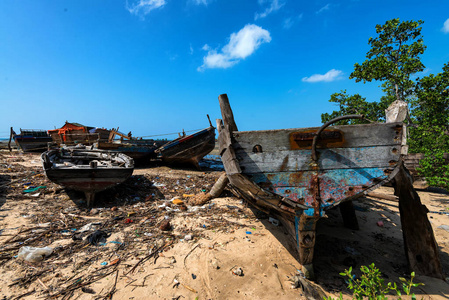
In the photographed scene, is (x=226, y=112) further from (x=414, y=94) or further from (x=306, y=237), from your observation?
(x=414, y=94)

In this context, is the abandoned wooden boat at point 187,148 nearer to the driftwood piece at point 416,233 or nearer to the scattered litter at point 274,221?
the scattered litter at point 274,221

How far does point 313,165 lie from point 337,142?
0.44m

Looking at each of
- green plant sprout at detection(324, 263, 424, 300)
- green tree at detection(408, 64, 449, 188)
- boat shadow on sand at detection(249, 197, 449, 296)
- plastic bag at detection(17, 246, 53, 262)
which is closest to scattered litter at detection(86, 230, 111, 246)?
plastic bag at detection(17, 246, 53, 262)

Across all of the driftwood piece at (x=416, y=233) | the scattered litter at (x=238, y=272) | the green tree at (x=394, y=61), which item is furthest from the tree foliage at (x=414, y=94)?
the scattered litter at (x=238, y=272)

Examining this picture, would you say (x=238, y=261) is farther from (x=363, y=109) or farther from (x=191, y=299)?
(x=363, y=109)

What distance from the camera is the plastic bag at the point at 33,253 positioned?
116 inches

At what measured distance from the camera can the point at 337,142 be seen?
2.54 metres

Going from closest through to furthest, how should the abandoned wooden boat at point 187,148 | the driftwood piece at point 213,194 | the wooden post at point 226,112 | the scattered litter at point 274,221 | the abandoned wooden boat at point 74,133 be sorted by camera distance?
1. the wooden post at point 226,112
2. the scattered litter at point 274,221
3. the driftwood piece at point 213,194
4. the abandoned wooden boat at point 187,148
5. the abandoned wooden boat at point 74,133

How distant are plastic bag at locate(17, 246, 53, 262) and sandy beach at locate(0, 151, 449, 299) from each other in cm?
9

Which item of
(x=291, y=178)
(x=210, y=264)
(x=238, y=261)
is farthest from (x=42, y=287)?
(x=291, y=178)

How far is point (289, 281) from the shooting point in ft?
9.03

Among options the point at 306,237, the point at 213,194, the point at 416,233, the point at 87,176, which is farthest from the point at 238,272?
the point at 87,176

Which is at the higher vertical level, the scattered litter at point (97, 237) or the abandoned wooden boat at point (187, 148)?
the abandoned wooden boat at point (187, 148)

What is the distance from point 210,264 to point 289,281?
1194 mm
